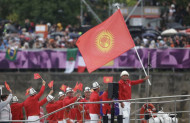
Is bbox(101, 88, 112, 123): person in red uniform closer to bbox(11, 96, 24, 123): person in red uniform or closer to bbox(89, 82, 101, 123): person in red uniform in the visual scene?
bbox(89, 82, 101, 123): person in red uniform

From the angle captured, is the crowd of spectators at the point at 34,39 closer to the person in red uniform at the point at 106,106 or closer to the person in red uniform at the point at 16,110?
the person in red uniform at the point at 16,110

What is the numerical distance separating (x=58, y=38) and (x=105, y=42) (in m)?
12.4

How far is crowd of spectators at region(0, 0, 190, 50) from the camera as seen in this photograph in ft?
100

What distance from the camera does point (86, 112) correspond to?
2120 cm

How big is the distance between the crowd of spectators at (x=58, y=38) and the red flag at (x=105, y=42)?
836cm

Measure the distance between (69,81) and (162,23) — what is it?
39.9 ft

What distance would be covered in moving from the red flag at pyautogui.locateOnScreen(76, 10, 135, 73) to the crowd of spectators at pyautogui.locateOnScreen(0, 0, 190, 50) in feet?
27.4

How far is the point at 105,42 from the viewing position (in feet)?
69.4

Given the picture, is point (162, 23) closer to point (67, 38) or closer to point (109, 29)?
point (67, 38)

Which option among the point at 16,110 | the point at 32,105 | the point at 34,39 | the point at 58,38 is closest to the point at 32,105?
the point at 32,105

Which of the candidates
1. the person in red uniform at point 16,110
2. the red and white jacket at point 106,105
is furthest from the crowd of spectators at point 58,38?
the red and white jacket at point 106,105

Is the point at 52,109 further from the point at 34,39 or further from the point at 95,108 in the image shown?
the point at 34,39

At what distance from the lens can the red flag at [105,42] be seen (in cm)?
2089

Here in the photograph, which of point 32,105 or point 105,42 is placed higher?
point 105,42
